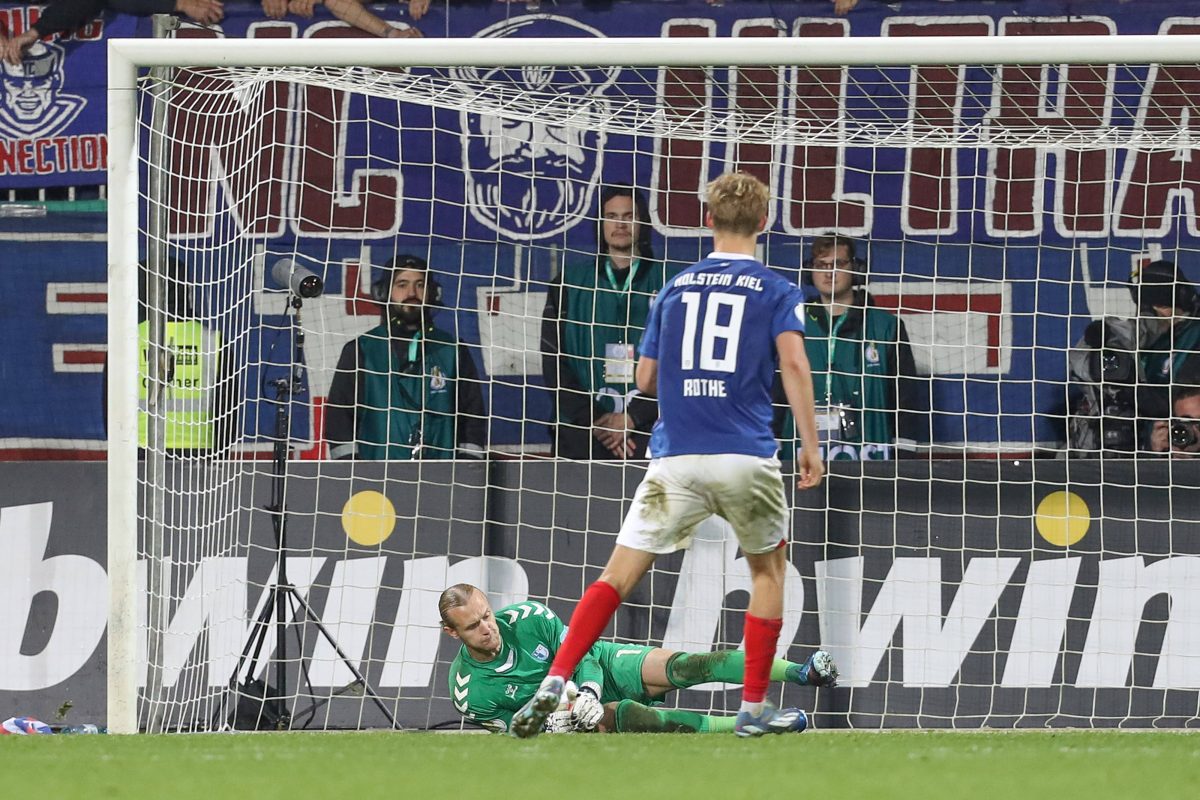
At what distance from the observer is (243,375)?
739 cm

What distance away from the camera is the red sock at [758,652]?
4641 millimetres

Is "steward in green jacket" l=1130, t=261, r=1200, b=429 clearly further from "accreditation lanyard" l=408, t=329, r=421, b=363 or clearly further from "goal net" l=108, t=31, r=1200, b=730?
"accreditation lanyard" l=408, t=329, r=421, b=363

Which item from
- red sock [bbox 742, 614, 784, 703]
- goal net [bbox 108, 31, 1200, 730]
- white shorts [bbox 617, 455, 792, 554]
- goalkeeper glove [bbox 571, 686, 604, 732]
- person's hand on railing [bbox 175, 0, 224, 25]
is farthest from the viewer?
person's hand on railing [bbox 175, 0, 224, 25]

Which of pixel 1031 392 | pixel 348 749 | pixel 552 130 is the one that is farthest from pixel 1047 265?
pixel 348 749

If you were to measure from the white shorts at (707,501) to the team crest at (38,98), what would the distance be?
5.28m

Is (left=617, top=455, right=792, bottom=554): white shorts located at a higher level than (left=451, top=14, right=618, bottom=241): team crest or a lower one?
lower

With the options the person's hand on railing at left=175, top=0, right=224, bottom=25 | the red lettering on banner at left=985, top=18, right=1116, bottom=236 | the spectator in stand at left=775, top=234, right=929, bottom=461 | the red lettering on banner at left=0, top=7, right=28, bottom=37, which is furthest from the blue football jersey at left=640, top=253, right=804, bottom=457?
the red lettering on banner at left=0, top=7, right=28, bottom=37

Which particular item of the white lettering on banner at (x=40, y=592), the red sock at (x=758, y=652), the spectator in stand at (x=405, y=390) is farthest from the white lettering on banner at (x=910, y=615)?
the white lettering on banner at (x=40, y=592)

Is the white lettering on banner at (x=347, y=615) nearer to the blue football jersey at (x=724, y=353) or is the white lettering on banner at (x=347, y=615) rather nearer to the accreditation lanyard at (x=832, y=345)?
the accreditation lanyard at (x=832, y=345)

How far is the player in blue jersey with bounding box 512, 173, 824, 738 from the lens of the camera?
178 inches

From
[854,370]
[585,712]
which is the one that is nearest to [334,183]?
[854,370]

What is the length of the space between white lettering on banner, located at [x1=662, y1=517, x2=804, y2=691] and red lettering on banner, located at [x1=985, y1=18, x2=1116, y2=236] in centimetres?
228

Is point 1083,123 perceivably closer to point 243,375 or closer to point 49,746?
point 243,375

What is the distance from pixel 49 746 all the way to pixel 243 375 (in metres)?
3.00
